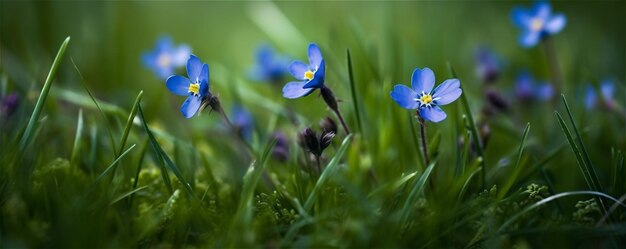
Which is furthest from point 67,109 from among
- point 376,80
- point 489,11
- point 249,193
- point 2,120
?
point 489,11

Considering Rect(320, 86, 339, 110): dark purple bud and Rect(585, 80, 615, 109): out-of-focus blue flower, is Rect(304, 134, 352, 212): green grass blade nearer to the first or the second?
Rect(320, 86, 339, 110): dark purple bud

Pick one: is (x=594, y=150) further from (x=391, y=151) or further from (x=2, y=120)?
(x=2, y=120)

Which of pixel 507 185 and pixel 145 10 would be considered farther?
pixel 145 10

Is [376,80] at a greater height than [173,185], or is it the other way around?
[376,80]

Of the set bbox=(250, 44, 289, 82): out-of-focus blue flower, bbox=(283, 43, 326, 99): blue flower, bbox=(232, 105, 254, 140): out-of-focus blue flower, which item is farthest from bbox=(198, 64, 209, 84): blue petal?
bbox=(250, 44, 289, 82): out-of-focus blue flower

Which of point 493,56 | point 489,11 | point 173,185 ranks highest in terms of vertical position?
point 489,11
